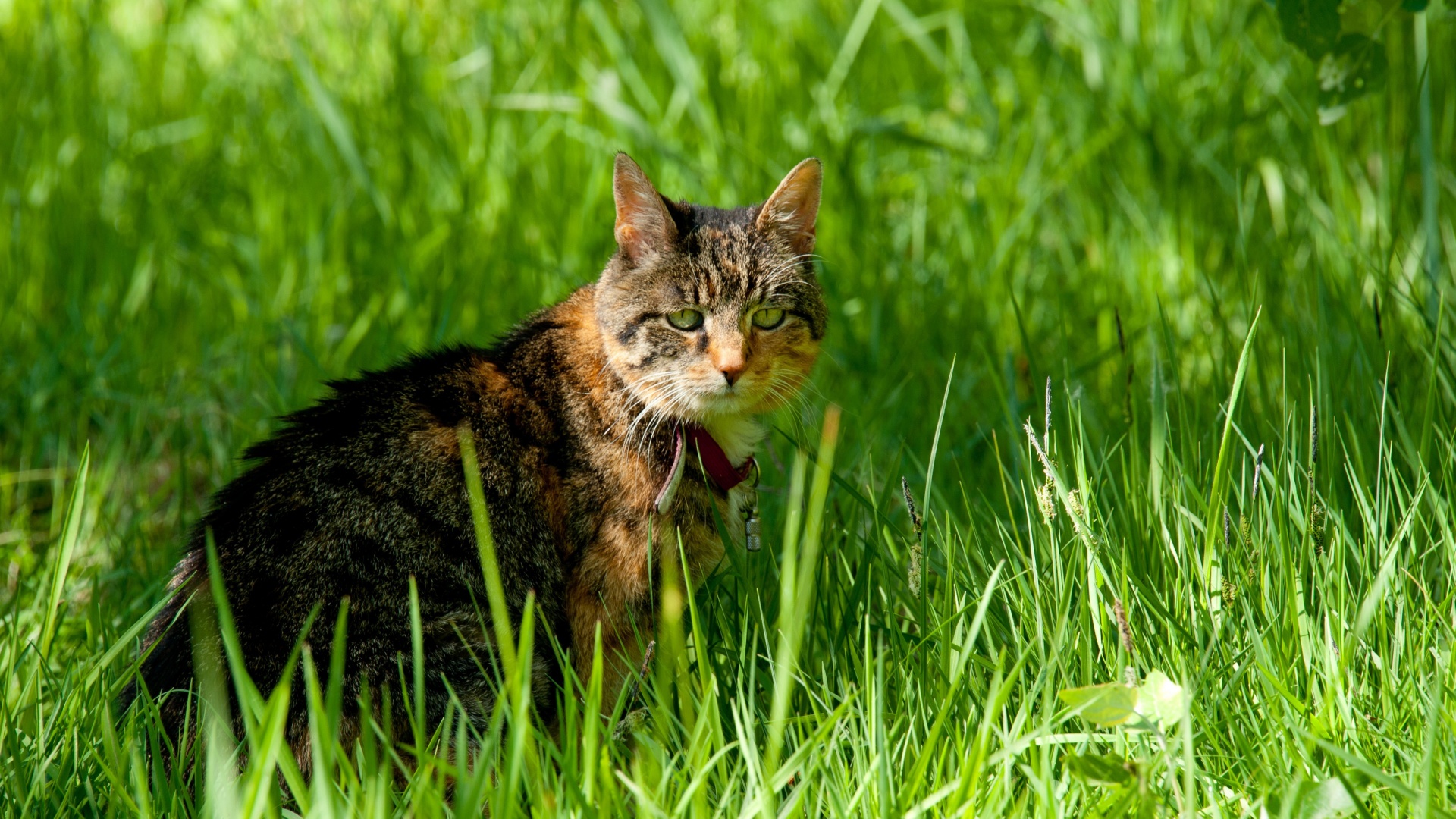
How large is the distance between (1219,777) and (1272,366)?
1.56 metres

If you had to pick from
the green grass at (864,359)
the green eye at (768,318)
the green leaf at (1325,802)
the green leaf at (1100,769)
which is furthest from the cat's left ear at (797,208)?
the green leaf at (1325,802)

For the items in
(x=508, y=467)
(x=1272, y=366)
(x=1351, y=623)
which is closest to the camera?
(x=1351, y=623)

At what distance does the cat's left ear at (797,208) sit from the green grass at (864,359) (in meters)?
0.39

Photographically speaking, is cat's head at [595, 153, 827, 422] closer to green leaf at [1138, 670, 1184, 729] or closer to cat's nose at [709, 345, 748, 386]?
cat's nose at [709, 345, 748, 386]

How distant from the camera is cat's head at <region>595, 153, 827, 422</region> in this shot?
2756 millimetres

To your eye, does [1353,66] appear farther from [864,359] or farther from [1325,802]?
[1325,802]

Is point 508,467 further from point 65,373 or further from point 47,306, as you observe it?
point 47,306

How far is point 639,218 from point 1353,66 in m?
1.68

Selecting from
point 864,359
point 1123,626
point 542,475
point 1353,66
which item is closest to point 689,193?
point 864,359

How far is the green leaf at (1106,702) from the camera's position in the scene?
70.8 inches

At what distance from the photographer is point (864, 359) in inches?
147

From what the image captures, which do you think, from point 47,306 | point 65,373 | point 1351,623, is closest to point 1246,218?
point 1351,623

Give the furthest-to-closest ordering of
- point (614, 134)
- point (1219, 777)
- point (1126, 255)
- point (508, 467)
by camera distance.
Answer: point (614, 134)
point (1126, 255)
point (508, 467)
point (1219, 777)

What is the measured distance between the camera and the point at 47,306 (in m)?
4.10
